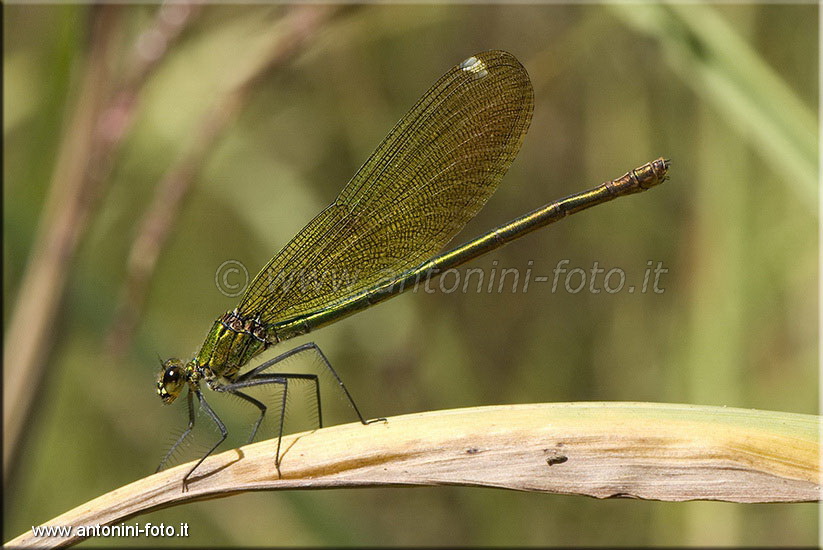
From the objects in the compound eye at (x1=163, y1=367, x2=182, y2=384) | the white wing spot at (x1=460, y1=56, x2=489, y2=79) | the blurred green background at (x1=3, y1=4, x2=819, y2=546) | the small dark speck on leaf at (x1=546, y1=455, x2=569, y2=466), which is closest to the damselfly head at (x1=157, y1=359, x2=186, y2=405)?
the compound eye at (x1=163, y1=367, x2=182, y2=384)

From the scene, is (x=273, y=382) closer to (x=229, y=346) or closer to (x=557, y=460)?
(x=229, y=346)

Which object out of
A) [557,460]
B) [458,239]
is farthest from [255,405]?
[458,239]

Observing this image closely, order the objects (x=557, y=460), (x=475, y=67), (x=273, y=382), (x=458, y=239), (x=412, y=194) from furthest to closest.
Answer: (x=458, y=239) < (x=412, y=194) < (x=475, y=67) < (x=273, y=382) < (x=557, y=460)

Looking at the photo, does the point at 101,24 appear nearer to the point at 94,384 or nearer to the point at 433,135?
the point at 433,135

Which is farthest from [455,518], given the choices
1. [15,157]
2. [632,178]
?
[15,157]

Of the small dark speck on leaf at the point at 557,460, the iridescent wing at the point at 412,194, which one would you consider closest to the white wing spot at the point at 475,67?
the iridescent wing at the point at 412,194

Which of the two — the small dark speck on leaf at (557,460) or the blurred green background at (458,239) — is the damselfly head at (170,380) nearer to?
the blurred green background at (458,239)

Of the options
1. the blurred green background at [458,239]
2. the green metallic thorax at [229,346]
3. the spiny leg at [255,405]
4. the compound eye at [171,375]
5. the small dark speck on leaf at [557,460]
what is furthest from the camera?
the blurred green background at [458,239]
